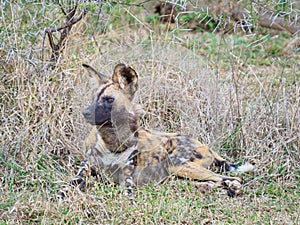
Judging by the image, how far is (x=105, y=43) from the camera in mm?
6086

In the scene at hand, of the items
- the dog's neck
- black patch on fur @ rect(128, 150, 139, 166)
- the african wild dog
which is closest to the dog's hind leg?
the african wild dog

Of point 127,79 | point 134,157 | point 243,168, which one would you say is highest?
point 127,79

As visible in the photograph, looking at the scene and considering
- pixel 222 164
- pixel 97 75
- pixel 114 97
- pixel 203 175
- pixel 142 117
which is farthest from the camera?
pixel 142 117

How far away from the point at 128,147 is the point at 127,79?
0.49 metres

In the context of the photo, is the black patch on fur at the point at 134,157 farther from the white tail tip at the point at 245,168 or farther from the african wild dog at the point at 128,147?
the white tail tip at the point at 245,168

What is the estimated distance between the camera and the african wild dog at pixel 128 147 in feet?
12.7

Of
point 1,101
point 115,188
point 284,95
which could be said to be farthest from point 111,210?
point 284,95

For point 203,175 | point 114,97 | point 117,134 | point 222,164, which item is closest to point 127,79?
point 114,97

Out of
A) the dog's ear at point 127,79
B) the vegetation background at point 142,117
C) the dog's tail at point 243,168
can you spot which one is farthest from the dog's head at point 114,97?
the dog's tail at point 243,168

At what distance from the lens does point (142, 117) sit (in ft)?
15.9

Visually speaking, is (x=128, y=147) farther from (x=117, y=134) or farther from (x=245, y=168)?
(x=245, y=168)

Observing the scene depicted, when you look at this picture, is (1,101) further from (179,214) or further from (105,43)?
(179,214)

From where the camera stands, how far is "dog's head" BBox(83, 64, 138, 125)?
3.82 metres

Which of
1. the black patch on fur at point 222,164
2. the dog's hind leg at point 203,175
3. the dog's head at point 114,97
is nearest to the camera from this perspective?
the dog's head at point 114,97
